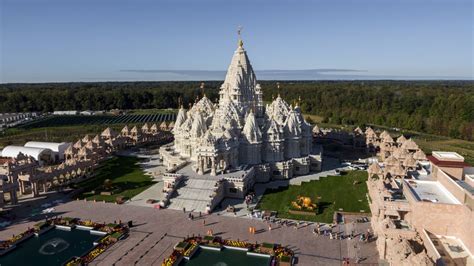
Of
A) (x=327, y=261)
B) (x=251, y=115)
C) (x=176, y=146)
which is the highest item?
(x=251, y=115)

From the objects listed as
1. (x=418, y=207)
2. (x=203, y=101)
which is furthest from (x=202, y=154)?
(x=418, y=207)

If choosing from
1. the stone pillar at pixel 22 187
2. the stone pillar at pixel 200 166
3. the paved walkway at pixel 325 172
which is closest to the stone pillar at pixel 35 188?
the stone pillar at pixel 22 187

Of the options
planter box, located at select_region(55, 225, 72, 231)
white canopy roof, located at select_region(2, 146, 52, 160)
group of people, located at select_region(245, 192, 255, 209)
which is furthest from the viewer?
white canopy roof, located at select_region(2, 146, 52, 160)

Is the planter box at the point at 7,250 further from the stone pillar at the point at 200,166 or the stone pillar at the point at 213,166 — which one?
the stone pillar at the point at 213,166

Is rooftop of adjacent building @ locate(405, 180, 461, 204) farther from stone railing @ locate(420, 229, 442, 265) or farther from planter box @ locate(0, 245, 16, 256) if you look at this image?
planter box @ locate(0, 245, 16, 256)

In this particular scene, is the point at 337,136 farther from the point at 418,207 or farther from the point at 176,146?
the point at 418,207

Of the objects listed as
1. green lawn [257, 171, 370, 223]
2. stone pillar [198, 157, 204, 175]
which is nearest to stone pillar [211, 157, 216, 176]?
stone pillar [198, 157, 204, 175]
